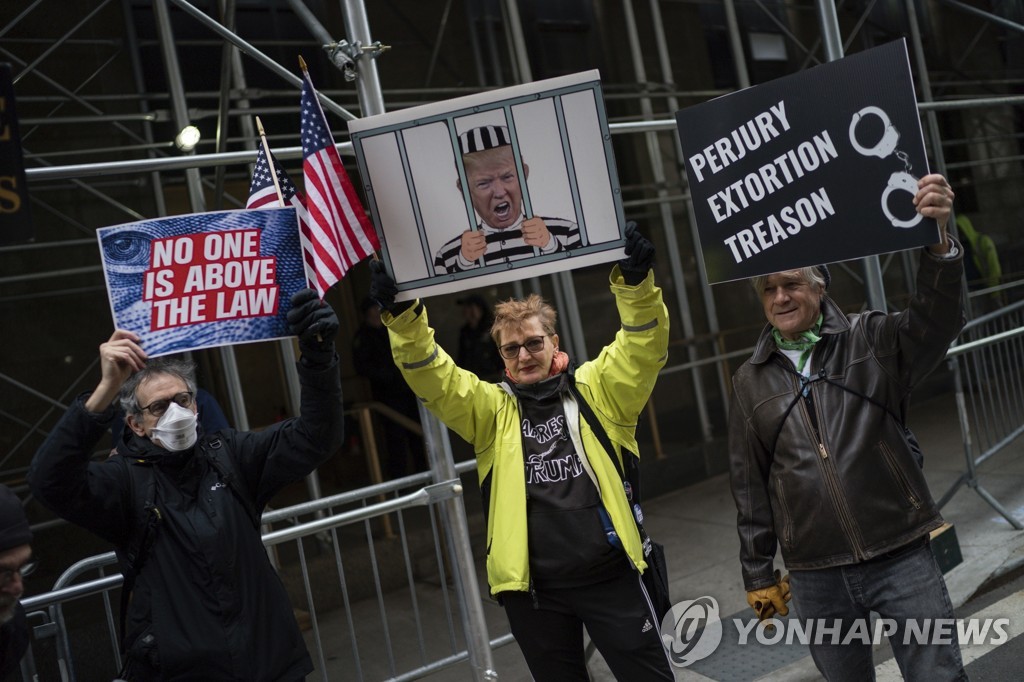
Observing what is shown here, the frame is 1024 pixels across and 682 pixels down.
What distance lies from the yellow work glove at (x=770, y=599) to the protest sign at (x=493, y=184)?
3.88 ft

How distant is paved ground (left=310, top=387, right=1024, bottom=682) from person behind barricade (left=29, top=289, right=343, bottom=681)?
125 cm

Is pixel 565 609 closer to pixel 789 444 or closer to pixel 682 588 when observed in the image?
pixel 789 444

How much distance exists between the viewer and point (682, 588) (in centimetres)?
578

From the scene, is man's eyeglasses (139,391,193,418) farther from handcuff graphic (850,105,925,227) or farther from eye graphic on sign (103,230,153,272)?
handcuff graphic (850,105,925,227)

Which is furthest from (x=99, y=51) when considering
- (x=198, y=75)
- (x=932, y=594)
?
(x=932, y=594)

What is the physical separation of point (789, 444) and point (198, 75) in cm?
688

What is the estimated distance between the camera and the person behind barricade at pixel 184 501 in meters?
2.62

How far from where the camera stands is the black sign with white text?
9.53 feet

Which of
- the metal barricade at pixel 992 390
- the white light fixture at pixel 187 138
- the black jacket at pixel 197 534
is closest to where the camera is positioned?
the black jacket at pixel 197 534

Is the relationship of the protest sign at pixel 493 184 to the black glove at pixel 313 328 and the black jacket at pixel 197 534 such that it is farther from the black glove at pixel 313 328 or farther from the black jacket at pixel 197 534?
the black jacket at pixel 197 534

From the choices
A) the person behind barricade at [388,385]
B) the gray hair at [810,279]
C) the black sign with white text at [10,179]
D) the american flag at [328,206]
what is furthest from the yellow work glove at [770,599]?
the person behind barricade at [388,385]

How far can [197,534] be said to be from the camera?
271 centimetres

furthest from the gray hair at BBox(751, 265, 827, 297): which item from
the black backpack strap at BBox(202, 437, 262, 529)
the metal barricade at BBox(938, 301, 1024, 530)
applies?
the metal barricade at BBox(938, 301, 1024, 530)

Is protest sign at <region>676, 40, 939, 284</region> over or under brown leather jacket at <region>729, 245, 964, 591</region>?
→ over
